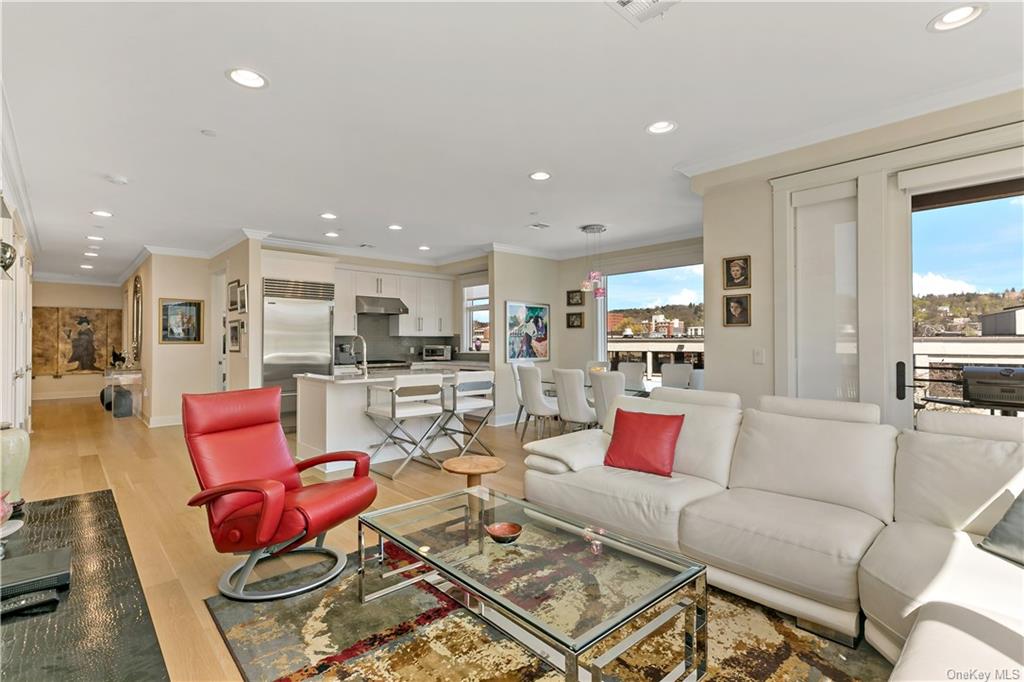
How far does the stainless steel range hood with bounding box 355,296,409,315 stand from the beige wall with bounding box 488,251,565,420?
1710 millimetres

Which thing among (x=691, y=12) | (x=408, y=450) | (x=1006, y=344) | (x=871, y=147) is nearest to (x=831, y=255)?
(x=871, y=147)

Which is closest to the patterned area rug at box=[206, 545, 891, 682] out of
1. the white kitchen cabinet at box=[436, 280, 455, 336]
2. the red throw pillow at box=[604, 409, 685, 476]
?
the red throw pillow at box=[604, 409, 685, 476]

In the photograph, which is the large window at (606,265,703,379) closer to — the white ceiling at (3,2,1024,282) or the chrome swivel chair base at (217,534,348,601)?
the white ceiling at (3,2,1024,282)

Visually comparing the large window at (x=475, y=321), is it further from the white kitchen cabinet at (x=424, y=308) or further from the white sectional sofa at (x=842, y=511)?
the white sectional sofa at (x=842, y=511)

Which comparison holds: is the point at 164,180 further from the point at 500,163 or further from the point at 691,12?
the point at 691,12

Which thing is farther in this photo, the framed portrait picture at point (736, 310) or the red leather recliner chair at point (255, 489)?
the framed portrait picture at point (736, 310)


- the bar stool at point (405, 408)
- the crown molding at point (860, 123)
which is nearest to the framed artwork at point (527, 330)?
the bar stool at point (405, 408)

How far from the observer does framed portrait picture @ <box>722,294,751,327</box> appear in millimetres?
3740

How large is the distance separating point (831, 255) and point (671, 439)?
174cm

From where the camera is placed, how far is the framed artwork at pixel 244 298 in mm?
6111

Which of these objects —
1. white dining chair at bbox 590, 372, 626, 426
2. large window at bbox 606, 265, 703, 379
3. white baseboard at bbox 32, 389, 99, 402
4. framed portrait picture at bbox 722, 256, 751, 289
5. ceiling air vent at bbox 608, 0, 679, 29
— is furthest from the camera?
white baseboard at bbox 32, 389, 99, 402

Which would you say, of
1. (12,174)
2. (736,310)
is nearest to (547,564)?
(736,310)

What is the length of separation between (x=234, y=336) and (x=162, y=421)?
1.67 m

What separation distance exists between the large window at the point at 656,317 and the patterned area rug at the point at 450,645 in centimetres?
462
